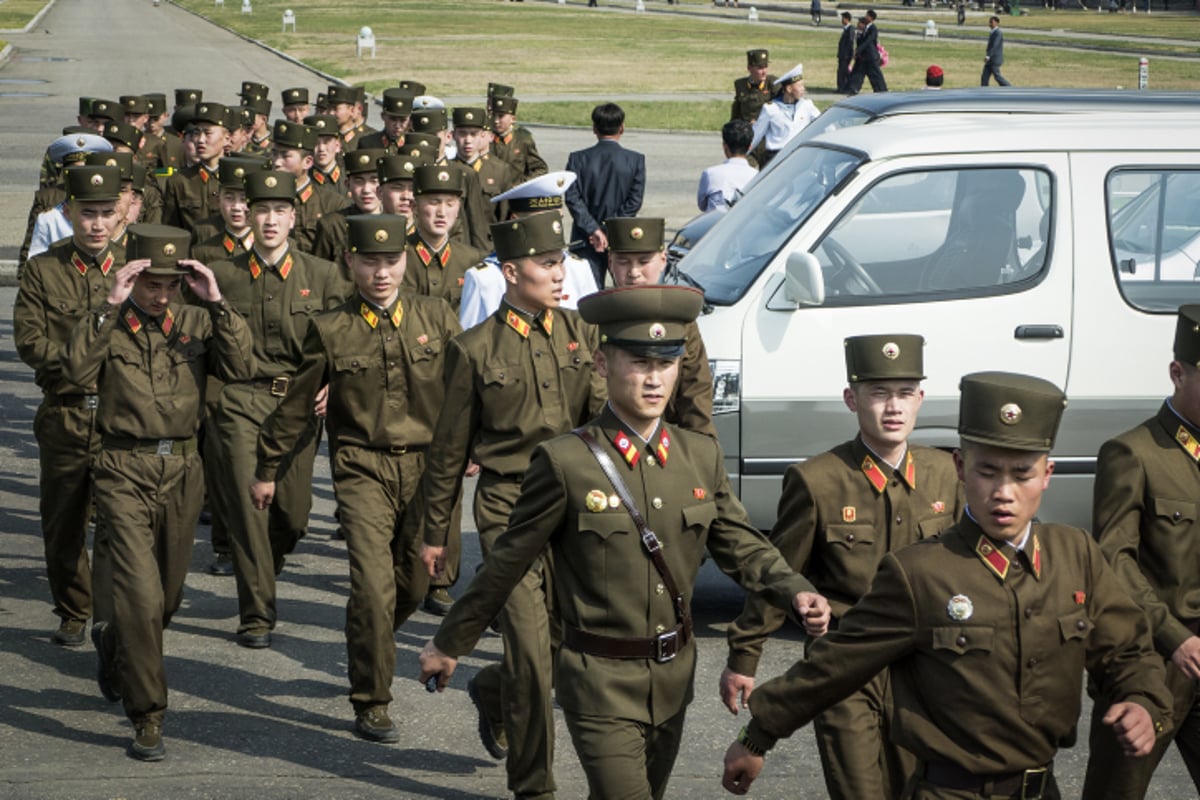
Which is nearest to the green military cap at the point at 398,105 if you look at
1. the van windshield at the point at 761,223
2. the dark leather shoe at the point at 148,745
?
the van windshield at the point at 761,223

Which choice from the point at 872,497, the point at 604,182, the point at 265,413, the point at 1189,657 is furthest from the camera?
the point at 604,182

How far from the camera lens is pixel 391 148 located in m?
14.5

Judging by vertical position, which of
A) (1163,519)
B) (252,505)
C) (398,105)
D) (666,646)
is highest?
(398,105)

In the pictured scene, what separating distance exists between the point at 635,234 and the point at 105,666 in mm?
3094

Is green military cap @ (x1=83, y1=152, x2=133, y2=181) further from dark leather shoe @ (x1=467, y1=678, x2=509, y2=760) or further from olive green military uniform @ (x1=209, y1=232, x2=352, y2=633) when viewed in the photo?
dark leather shoe @ (x1=467, y1=678, x2=509, y2=760)

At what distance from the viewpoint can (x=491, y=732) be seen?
746cm

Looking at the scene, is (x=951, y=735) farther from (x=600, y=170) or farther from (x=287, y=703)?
(x=600, y=170)

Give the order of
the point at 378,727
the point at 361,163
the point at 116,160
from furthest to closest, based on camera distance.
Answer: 1. the point at 361,163
2. the point at 116,160
3. the point at 378,727

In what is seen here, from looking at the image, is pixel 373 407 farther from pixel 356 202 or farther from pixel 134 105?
pixel 134 105

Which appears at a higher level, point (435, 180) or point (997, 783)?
point (435, 180)

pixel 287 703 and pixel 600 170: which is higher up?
pixel 600 170

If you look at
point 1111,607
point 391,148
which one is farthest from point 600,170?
point 1111,607

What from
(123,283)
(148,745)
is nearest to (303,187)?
(123,283)

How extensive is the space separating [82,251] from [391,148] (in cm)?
520
